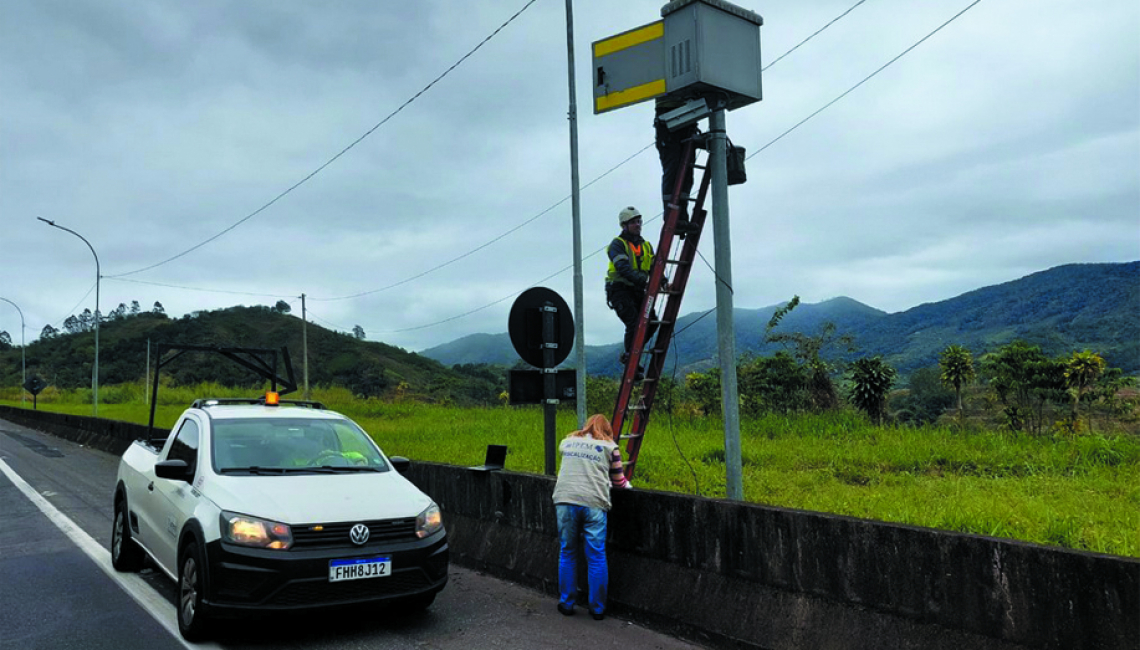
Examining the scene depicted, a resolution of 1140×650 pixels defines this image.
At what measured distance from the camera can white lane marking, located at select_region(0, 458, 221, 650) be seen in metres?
5.75

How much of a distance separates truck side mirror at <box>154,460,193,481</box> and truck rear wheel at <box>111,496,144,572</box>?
5.99 ft

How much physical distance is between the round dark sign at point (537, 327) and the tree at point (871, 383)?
11.6m

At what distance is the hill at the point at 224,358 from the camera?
83312mm

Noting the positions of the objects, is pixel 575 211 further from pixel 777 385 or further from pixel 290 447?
pixel 777 385

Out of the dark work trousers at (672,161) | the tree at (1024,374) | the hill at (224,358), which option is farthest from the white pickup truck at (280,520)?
the hill at (224,358)

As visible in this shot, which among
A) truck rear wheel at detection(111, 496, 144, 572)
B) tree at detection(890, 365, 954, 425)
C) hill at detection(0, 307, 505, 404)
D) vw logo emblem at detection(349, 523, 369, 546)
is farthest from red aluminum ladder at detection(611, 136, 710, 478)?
hill at detection(0, 307, 505, 404)

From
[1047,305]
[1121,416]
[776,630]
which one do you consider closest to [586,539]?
[776,630]

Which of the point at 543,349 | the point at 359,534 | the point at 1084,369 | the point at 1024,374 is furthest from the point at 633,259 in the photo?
the point at 1024,374

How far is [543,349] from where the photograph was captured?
26.5 feet

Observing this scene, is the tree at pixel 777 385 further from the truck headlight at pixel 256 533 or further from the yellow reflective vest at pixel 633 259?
the truck headlight at pixel 256 533

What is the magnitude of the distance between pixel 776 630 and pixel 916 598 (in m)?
1.00

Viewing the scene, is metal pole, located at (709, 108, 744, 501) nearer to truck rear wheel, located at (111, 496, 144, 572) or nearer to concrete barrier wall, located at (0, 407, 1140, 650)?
concrete barrier wall, located at (0, 407, 1140, 650)

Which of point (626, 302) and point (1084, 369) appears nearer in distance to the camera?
point (626, 302)

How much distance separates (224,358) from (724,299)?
286ft
